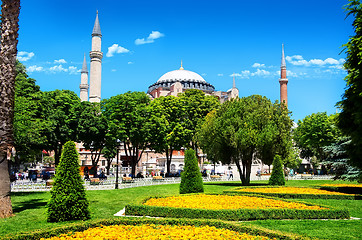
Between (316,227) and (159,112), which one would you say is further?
(159,112)

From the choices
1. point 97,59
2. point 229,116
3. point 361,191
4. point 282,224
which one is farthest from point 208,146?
point 97,59

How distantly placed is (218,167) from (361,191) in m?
30.5

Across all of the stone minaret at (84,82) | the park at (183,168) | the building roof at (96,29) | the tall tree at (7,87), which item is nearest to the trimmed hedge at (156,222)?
the park at (183,168)

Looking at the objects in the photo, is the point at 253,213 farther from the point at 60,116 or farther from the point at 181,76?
the point at 181,76

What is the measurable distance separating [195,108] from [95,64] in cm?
2121

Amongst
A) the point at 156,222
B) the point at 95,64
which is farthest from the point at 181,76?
the point at 156,222

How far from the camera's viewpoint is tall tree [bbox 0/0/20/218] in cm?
1113

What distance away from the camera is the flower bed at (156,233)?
275 inches

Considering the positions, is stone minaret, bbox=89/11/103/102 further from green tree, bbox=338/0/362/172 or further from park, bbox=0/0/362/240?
green tree, bbox=338/0/362/172

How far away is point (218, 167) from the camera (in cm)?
4728

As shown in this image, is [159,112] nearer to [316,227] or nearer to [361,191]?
[361,191]

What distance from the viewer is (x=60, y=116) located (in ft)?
89.0

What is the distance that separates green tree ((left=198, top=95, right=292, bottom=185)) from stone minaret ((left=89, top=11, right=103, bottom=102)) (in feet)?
97.4

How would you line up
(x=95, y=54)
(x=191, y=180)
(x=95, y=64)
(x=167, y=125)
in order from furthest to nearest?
(x=95, y=54) → (x=95, y=64) → (x=167, y=125) → (x=191, y=180)
